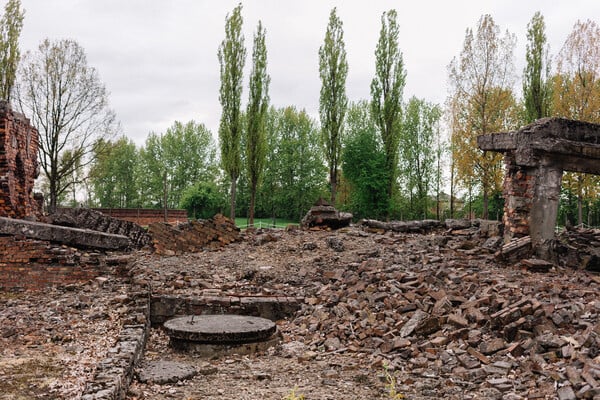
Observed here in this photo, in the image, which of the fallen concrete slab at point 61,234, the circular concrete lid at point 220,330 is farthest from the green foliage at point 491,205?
the circular concrete lid at point 220,330

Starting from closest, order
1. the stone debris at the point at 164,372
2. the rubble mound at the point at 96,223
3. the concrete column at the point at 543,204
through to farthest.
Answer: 1. the stone debris at the point at 164,372
2. the concrete column at the point at 543,204
3. the rubble mound at the point at 96,223

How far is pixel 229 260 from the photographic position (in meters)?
12.0

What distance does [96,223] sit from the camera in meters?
12.2

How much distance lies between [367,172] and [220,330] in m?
22.9

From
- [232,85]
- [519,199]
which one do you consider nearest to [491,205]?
[232,85]

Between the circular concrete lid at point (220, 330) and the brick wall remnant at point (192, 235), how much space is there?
15.8 feet

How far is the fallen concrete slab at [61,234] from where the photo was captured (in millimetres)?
9773

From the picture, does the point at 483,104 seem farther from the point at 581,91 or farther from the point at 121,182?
the point at 121,182

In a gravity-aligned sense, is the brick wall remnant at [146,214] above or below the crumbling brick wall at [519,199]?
below

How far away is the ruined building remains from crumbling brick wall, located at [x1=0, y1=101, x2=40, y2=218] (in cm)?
1113

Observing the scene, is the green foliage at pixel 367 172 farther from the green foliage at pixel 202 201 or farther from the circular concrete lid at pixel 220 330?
the circular concrete lid at pixel 220 330

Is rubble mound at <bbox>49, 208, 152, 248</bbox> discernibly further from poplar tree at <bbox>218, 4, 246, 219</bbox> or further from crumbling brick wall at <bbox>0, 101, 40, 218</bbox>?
poplar tree at <bbox>218, 4, 246, 219</bbox>

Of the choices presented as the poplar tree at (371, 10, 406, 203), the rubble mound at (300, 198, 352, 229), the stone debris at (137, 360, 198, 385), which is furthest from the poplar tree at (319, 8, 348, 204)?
the stone debris at (137, 360, 198, 385)

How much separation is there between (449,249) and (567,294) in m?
4.16
